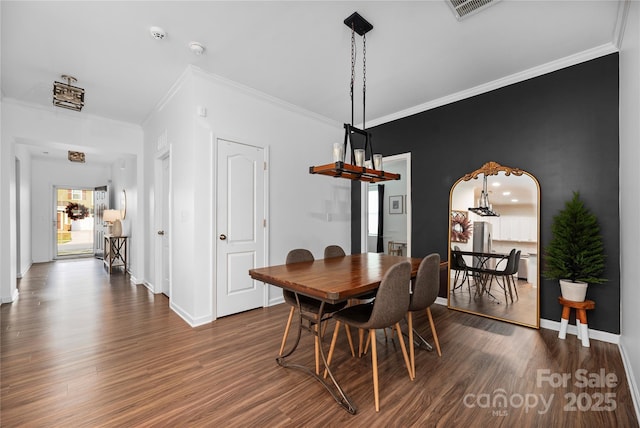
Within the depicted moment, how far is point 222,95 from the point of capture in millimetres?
3344

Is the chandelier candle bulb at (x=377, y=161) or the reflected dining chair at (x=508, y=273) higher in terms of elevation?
the chandelier candle bulb at (x=377, y=161)

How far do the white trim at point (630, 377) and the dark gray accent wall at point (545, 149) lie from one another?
11.5 inches

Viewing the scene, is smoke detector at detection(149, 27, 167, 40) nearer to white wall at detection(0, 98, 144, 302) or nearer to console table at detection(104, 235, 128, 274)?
white wall at detection(0, 98, 144, 302)

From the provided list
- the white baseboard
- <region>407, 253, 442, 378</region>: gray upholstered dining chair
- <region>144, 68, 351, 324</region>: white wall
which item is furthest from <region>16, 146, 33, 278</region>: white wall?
<region>407, 253, 442, 378</region>: gray upholstered dining chair

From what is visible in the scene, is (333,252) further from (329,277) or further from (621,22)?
(621,22)

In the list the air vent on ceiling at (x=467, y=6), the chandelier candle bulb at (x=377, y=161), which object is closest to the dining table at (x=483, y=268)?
the chandelier candle bulb at (x=377, y=161)

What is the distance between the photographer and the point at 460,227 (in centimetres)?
369

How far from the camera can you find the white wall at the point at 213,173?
10.4ft

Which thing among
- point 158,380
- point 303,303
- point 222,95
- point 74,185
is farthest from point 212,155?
point 74,185

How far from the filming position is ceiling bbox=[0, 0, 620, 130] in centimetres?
223

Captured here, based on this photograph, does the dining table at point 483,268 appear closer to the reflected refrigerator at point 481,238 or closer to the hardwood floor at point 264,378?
the reflected refrigerator at point 481,238

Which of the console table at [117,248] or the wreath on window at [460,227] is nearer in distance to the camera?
the wreath on window at [460,227]

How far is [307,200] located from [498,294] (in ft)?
9.04

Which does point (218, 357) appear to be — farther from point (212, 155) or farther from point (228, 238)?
point (212, 155)
